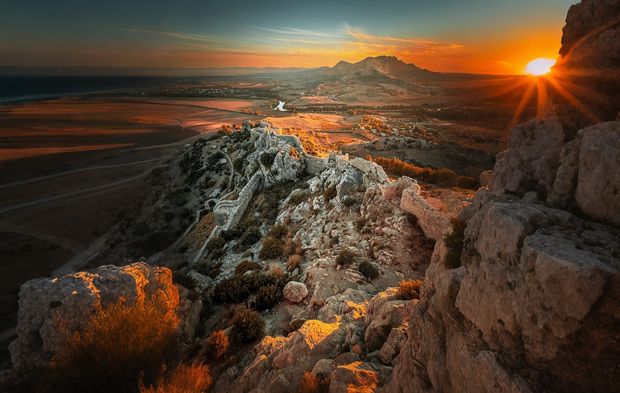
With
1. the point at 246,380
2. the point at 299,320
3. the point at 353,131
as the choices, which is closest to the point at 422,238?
the point at 299,320

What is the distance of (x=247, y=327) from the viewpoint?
1067cm

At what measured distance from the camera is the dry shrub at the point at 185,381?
7758mm

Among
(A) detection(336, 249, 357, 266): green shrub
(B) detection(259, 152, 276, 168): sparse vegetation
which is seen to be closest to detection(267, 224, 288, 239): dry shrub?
(A) detection(336, 249, 357, 266): green shrub

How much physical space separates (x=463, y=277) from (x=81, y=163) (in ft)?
220

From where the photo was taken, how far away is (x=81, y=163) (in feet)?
182

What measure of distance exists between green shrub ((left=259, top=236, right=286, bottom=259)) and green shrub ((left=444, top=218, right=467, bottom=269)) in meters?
12.3

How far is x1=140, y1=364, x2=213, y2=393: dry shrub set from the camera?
7.76m

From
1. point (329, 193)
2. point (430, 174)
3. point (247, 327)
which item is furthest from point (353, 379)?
point (430, 174)

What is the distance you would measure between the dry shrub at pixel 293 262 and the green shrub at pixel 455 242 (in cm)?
1011

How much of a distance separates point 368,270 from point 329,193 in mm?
7158

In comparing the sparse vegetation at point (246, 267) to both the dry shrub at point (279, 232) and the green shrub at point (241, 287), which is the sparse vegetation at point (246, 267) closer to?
the green shrub at point (241, 287)

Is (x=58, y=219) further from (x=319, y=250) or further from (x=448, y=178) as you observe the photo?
(x=448, y=178)

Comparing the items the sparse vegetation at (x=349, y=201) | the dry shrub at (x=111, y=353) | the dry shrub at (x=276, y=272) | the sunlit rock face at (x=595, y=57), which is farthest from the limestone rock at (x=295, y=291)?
the sunlit rock face at (x=595, y=57)

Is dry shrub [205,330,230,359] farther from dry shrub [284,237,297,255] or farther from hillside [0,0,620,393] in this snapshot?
dry shrub [284,237,297,255]
